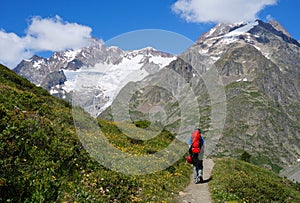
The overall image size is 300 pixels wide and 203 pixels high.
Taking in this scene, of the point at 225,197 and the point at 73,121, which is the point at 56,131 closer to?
the point at 73,121

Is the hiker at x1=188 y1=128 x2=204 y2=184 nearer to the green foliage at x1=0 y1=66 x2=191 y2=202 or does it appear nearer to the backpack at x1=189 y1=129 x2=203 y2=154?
the backpack at x1=189 y1=129 x2=203 y2=154

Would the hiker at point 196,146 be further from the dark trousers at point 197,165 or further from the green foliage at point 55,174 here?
the green foliage at point 55,174

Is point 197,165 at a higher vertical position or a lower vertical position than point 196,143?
lower

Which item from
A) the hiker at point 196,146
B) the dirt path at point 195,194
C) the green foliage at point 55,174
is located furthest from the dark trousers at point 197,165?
the green foliage at point 55,174

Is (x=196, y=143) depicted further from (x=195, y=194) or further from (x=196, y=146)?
(x=195, y=194)

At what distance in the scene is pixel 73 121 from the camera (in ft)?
→ 80.0

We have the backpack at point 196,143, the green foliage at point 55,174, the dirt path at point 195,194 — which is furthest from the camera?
the backpack at point 196,143

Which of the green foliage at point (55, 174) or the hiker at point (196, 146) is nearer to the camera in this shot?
the green foliage at point (55, 174)

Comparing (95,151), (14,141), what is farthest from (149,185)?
(14,141)

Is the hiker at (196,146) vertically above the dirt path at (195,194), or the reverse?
the hiker at (196,146)

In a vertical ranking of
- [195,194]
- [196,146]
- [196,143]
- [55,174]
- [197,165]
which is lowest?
[55,174]

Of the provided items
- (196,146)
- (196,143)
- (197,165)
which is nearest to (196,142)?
(196,143)

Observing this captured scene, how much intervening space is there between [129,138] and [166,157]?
13.9 ft

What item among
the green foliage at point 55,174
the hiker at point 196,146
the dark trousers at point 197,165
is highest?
the hiker at point 196,146
